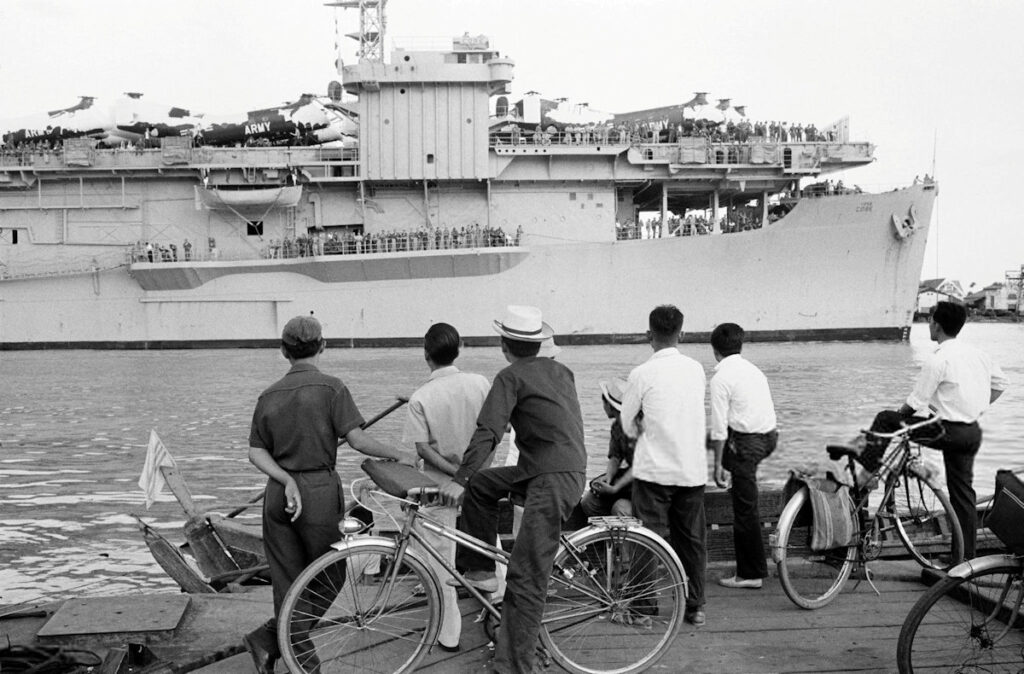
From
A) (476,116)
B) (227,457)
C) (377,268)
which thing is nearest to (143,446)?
(227,457)

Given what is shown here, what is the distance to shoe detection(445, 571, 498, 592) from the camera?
3598mm

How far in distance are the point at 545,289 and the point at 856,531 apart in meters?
24.9

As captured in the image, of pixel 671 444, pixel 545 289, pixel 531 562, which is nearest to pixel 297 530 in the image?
pixel 531 562

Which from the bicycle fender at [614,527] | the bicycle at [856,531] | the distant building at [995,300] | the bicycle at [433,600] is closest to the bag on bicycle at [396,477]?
the bicycle at [433,600]

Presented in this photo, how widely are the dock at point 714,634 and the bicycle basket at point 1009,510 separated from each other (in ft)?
2.51

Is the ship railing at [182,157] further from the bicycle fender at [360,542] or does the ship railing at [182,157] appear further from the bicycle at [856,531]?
the bicycle fender at [360,542]

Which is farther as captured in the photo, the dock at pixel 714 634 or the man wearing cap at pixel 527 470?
the dock at pixel 714 634

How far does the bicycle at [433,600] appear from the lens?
342 centimetres

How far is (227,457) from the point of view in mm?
11039

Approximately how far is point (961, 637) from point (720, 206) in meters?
31.4

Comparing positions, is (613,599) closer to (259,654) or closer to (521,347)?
(521,347)

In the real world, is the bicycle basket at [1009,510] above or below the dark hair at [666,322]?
below

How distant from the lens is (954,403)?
4762 mm

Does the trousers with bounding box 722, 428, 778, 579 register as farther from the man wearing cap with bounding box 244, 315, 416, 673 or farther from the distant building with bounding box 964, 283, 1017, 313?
the distant building with bounding box 964, 283, 1017, 313
